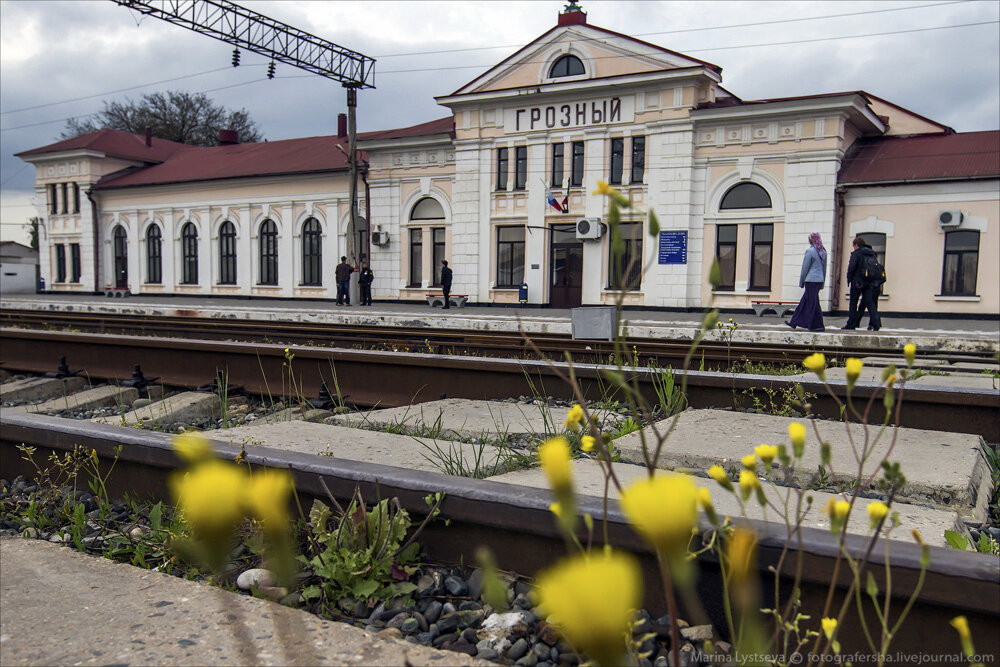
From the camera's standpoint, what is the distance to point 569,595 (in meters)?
0.44

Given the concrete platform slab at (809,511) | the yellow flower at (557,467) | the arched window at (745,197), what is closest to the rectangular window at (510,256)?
the arched window at (745,197)

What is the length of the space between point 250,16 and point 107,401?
1973cm

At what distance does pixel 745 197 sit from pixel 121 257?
34.0 m

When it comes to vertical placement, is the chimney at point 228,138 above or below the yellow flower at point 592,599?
above

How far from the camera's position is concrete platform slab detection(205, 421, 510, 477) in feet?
13.1

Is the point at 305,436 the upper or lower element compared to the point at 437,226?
lower

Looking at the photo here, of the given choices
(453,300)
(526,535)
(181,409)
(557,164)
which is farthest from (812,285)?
(453,300)

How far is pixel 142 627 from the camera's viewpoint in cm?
238

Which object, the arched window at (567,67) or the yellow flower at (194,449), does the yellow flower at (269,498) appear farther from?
the arched window at (567,67)

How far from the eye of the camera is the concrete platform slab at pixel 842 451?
140 inches

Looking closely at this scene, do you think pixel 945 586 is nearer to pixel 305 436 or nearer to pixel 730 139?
pixel 305 436

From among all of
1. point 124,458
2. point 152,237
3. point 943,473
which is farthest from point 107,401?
point 152,237

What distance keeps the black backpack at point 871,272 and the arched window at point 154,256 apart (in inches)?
1425

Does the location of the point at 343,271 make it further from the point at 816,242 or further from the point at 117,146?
the point at 117,146
